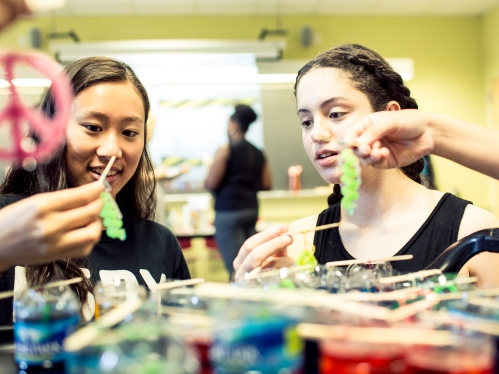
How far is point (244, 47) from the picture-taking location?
5730 millimetres

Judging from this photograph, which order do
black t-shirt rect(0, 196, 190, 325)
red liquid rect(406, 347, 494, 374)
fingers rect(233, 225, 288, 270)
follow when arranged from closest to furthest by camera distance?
red liquid rect(406, 347, 494, 374), fingers rect(233, 225, 288, 270), black t-shirt rect(0, 196, 190, 325)

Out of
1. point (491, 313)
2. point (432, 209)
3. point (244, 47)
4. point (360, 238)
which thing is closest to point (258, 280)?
point (491, 313)

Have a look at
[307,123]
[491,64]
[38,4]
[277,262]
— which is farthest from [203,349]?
[491,64]

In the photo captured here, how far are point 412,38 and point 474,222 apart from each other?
18.3 ft

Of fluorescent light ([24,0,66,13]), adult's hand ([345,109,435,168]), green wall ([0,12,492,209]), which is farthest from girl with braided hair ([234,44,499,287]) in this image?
green wall ([0,12,492,209])

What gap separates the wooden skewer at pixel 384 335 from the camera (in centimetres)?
63

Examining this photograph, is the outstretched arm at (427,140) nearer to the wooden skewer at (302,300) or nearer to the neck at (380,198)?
the neck at (380,198)

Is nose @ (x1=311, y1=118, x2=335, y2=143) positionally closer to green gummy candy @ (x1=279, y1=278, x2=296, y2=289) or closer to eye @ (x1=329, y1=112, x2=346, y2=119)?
eye @ (x1=329, y1=112, x2=346, y2=119)

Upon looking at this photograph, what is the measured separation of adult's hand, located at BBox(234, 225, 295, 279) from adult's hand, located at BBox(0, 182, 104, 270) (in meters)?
0.47

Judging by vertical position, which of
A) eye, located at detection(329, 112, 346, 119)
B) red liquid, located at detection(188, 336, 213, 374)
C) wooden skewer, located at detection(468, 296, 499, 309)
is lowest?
red liquid, located at detection(188, 336, 213, 374)

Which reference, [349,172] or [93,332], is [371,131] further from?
[93,332]

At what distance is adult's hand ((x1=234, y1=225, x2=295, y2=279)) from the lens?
1176mm

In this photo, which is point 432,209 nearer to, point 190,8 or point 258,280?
point 258,280

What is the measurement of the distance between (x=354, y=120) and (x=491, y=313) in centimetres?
81
